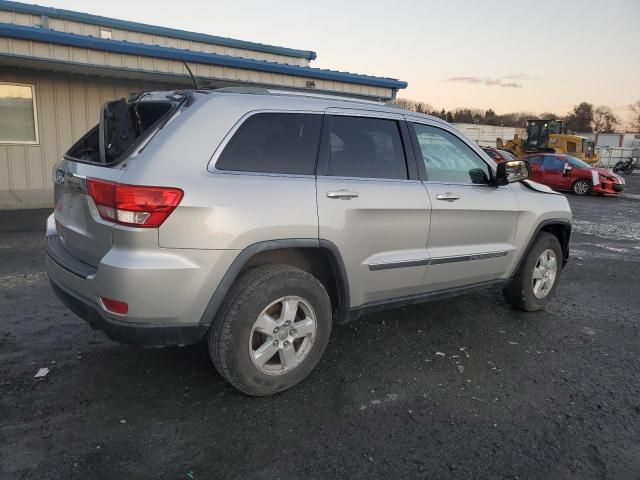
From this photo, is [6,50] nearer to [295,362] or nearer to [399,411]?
[295,362]

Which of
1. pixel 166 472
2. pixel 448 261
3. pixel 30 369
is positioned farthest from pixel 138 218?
pixel 448 261

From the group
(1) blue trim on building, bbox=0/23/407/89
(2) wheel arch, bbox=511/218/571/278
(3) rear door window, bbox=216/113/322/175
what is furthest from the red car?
(3) rear door window, bbox=216/113/322/175

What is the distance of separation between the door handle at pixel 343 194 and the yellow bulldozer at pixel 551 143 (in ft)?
86.8

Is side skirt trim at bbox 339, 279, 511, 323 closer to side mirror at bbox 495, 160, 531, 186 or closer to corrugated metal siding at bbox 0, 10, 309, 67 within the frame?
side mirror at bbox 495, 160, 531, 186

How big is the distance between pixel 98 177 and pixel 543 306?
172 inches

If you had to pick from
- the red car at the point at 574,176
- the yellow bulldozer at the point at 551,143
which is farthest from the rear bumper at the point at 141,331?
the yellow bulldozer at the point at 551,143

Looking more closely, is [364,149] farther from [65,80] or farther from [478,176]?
[65,80]

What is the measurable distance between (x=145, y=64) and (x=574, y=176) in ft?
51.3

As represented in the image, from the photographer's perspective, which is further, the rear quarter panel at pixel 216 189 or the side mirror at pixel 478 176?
the side mirror at pixel 478 176

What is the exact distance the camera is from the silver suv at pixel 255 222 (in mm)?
2727

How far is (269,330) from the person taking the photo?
311cm

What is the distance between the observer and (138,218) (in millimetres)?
2672

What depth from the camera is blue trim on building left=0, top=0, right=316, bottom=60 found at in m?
14.5

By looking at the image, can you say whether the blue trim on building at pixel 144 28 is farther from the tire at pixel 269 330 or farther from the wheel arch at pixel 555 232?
the tire at pixel 269 330
